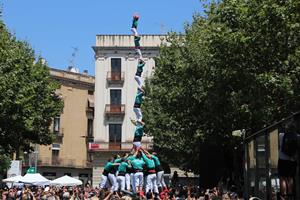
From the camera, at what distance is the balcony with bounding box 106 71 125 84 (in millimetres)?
61750

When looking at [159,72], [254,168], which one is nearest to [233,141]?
[159,72]

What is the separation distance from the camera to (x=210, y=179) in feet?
75.1

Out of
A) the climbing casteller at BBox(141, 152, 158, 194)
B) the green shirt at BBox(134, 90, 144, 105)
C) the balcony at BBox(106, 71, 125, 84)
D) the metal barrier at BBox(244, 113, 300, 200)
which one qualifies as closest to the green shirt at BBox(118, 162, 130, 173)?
the climbing casteller at BBox(141, 152, 158, 194)

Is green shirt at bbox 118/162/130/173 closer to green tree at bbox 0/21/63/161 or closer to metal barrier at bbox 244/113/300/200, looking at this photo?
green tree at bbox 0/21/63/161

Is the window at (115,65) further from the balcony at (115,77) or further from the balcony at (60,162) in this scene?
the balcony at (60,162)

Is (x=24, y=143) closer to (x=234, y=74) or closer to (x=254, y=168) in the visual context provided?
(x=234, y=74)

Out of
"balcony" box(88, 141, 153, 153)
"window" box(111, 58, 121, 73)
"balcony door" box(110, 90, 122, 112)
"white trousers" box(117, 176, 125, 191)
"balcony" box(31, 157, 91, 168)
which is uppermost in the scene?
"window" box(111, 58, 121, 73)

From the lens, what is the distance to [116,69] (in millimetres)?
61906

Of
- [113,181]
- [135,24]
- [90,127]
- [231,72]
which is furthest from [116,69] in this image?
[231,72]

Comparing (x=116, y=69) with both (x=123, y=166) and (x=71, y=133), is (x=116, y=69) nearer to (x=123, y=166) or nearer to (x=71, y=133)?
(x=71, y=133)

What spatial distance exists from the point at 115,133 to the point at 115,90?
4.64 metres

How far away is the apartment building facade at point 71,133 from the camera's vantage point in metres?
67.5

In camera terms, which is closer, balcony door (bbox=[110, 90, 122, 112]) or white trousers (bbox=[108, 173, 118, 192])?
white trousers (bbox=[108, 173, 118, 192])

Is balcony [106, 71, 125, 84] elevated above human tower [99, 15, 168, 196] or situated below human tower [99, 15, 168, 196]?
above
